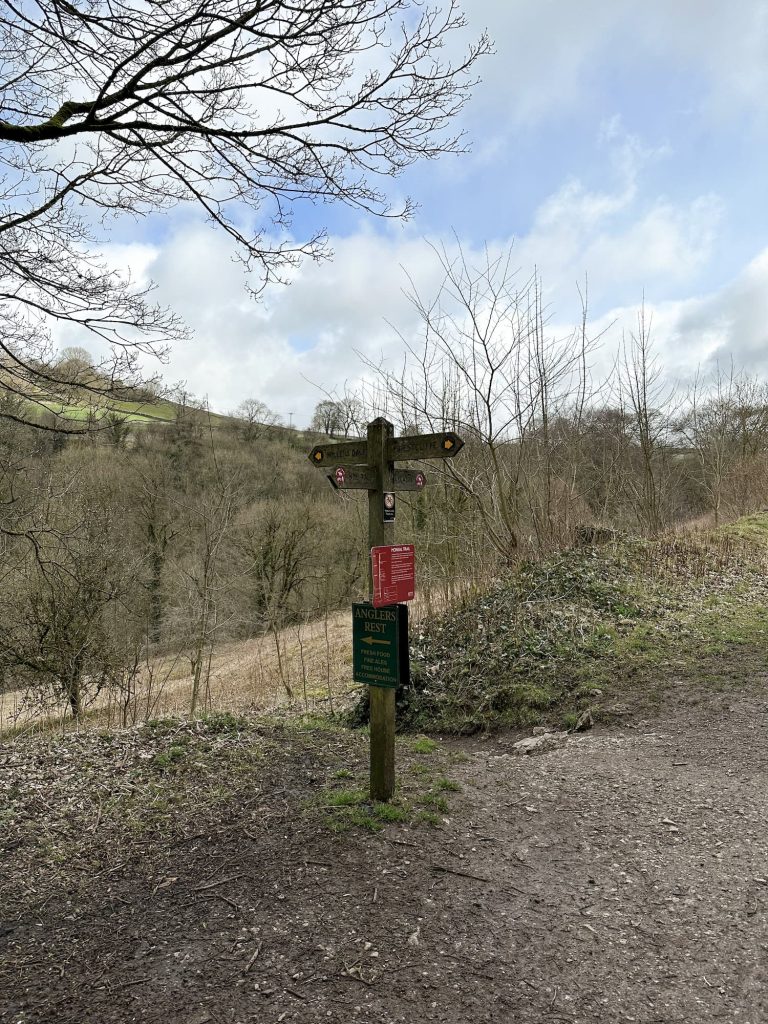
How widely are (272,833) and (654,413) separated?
1334 centimetres

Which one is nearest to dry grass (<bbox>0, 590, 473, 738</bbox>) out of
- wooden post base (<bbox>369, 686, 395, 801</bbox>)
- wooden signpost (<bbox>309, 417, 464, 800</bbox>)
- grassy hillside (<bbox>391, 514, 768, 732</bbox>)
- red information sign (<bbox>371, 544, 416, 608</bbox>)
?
grassy hillside (<bbox>391, 514, 768, 732</bbox>)

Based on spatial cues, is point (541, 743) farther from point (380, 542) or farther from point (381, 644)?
point (380, 542)

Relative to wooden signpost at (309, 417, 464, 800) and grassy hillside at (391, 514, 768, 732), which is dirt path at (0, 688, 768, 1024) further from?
grassy hillside at (391, 514, 768, 732)

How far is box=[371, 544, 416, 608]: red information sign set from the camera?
3.69 metres

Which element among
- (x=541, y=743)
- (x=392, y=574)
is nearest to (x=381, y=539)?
(x=392, y=574)

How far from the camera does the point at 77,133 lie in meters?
3.40

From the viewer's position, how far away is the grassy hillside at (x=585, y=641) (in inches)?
247

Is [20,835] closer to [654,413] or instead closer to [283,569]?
[654,413]

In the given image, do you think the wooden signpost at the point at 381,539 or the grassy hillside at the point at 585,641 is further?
the grassy hillside at the point at 585,641

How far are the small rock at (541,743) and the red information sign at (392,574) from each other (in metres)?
2.40

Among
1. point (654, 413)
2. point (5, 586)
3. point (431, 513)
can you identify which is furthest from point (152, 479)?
point (654, 413)

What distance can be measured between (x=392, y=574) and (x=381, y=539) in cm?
22

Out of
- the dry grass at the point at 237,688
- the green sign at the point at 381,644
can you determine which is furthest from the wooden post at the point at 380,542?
the dry grass at the point at 237,688

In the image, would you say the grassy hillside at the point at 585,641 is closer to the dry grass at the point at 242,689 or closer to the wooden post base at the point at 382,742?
the dry grass at the point at 242,689
